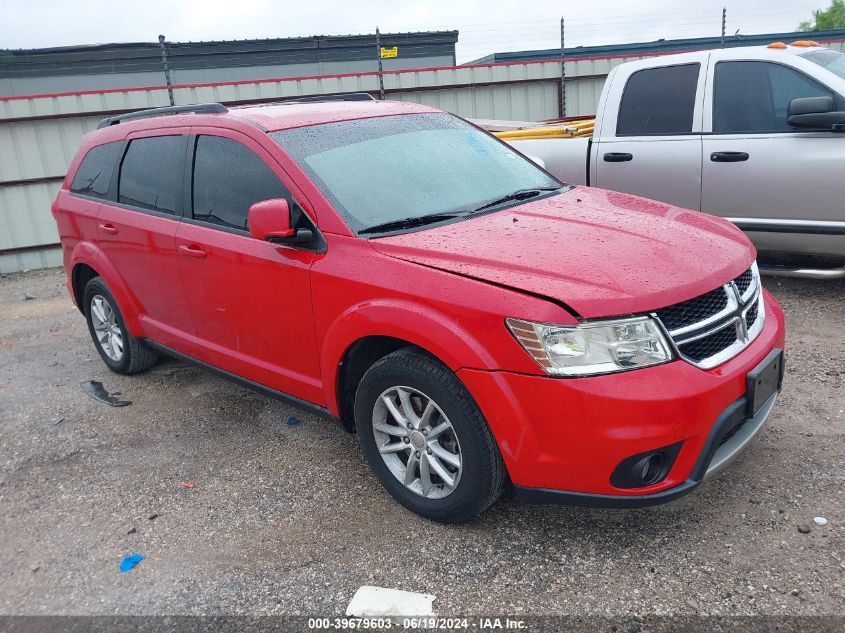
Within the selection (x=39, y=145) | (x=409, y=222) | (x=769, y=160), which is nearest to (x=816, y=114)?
(x=769, y=160)

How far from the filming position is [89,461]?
156 inches

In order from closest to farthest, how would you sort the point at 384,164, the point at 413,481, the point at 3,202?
the point at 413,481 < the point at 384,164 < the point at 3,202

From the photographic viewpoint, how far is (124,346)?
16.3 feet

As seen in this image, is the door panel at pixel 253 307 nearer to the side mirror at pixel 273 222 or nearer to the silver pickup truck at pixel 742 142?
the side mirror at pixel 273 222

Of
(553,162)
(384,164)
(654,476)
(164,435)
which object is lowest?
(164,435)

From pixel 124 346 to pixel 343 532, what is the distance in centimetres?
268

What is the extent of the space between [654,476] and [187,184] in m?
2.85

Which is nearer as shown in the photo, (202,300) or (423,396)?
(423,396)

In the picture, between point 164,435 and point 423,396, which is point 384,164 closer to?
point 423,396

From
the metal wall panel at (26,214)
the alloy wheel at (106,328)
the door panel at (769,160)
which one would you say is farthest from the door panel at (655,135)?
the metal wall panel at (26,214)

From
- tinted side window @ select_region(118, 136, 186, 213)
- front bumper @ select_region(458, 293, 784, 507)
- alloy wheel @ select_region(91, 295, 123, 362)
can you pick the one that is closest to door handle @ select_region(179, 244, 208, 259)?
tinted side window @ select_region(118, 136, 186, 213)

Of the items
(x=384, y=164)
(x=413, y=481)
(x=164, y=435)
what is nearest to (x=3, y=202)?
(x=164, y=435)

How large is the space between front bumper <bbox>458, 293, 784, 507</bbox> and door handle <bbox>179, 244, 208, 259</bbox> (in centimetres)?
180

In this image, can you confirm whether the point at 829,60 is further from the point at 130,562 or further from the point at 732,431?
the point at 130,562
